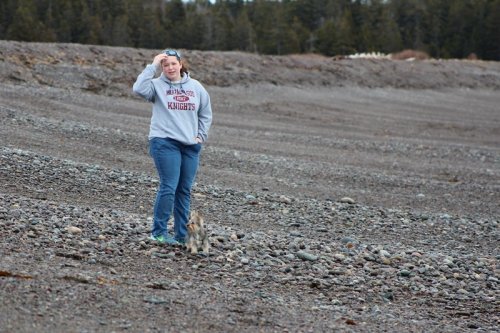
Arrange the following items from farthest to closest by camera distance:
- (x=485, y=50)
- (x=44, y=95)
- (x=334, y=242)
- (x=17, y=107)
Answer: (x=485, y=50)
(x=44, y=95)
(x=17, y=107)
(x=334, y=242)

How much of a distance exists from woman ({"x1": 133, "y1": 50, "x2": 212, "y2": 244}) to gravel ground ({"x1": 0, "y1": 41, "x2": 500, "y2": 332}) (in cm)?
70

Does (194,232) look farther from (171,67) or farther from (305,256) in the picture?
(171,67)

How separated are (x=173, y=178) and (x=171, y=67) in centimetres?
105

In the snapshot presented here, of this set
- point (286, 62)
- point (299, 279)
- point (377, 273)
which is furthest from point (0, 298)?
point (286, 62)

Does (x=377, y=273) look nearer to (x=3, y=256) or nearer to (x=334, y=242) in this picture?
(x=334, y=242)

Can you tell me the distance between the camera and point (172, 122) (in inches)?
233

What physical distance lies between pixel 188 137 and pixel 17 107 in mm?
11076

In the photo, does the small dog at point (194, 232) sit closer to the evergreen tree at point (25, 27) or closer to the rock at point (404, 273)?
the rock at point (404, 273)

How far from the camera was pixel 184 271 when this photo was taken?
5668 millimetres

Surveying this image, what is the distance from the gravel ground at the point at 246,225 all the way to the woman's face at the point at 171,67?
5.52 feet

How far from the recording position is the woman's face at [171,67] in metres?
5.89

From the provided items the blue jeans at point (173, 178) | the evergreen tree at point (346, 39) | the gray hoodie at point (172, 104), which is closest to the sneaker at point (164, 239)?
the blue jeans at point (173, 178)

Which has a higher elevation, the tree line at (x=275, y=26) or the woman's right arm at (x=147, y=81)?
the tree line at (x=275, y=26)

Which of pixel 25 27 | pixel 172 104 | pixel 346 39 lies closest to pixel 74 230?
pixel 172 104
